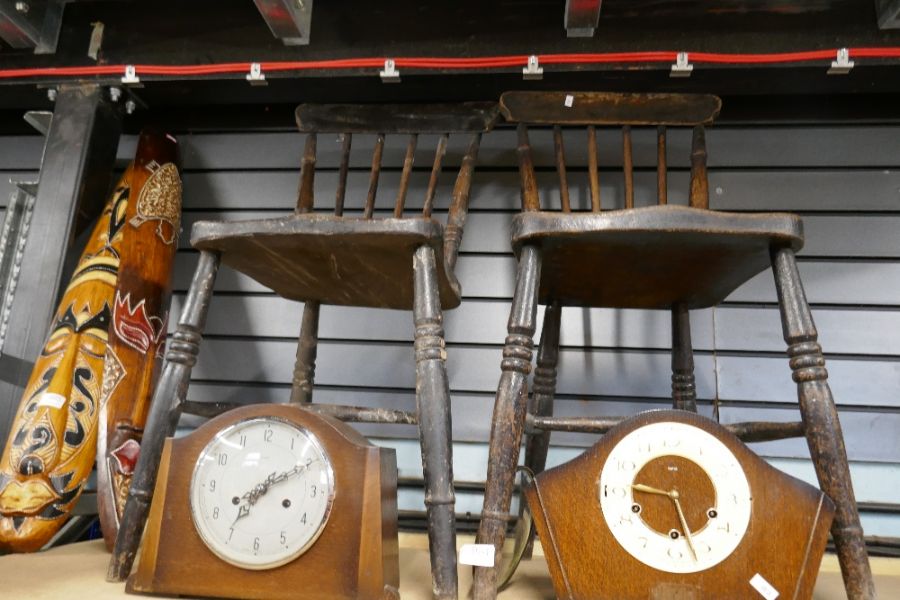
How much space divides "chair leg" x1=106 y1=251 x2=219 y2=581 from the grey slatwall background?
2.68 ft

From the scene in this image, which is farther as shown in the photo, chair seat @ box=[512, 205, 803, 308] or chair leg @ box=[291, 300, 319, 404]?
chair leg @ box=[291, 300, 319, 404]

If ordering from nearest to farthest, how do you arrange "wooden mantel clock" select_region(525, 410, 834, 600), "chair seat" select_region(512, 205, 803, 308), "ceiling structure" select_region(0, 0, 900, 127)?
"wooden mantel clock" select_region(525, 410, 834, 600) < "chair seat" select_region(512, 205, 803, 308) < "ceiling structure" select_region(0, 0, 900, 127)

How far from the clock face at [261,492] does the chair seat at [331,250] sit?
35 centimetres

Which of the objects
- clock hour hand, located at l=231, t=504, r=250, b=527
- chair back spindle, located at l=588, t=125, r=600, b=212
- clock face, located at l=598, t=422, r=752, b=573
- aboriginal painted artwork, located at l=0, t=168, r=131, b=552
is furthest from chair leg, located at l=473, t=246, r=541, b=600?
aboriginal painted artwork, located at l=0, t=168, r=131, b=552

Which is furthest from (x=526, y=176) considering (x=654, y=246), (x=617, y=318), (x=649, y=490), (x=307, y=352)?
(x=649, y=490)

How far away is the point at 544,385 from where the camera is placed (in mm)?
1794

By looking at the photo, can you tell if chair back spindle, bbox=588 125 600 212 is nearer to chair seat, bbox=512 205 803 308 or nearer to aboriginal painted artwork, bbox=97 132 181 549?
chair seat, bbox=512 205 803 308

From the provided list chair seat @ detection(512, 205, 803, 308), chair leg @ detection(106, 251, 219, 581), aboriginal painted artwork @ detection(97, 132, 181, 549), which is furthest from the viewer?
aboriginal painted artwork @ detection(97, 132, 181, 549)

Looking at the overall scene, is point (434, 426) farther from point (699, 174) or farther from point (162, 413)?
point (699, 174)

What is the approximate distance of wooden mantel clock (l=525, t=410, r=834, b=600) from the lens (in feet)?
3.70

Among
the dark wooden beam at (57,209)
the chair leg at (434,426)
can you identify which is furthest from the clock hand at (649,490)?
the dark wooden beam at (57,209)

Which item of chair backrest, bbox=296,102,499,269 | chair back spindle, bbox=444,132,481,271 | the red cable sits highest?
the red cable

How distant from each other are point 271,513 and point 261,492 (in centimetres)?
4

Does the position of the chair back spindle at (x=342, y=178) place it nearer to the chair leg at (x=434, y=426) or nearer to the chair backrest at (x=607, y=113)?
the chair backrest at (x=607, y=113)
